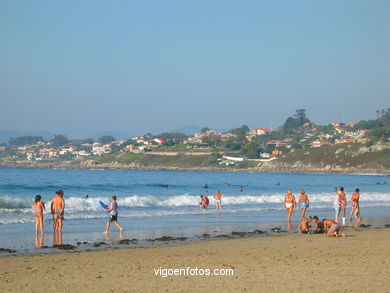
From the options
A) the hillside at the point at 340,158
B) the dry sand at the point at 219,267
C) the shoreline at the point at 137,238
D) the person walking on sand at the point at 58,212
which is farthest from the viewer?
the hillside at the point at 340,158

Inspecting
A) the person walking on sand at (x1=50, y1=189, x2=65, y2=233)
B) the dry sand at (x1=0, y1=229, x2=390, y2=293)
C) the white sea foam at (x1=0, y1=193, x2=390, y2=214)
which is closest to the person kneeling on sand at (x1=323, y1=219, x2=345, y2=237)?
the dry sand at (x1=0, y1=229, x2=390, y2=293)

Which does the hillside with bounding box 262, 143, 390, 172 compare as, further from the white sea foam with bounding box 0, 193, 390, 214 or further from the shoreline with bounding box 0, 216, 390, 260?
the shoreline with bounding box 0, 216, 390, 260

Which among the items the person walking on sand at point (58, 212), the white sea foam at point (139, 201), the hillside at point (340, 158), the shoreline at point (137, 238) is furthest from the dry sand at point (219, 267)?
the hillside at point (340, 158)

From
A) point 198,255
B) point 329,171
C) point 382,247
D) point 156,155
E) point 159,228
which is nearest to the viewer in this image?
point 198,255

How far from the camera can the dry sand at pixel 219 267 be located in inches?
405

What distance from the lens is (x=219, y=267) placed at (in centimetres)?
1228

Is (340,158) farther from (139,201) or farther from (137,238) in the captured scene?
(137,238)

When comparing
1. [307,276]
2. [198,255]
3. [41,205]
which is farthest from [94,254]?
[307,276]

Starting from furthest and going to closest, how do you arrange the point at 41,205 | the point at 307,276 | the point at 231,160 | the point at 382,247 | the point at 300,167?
the point at 231,160
the point at 300,167
the point at 41,205
the point at 382,247
the point at 307,276

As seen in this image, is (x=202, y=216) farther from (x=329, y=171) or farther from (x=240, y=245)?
(x=329, y=171)

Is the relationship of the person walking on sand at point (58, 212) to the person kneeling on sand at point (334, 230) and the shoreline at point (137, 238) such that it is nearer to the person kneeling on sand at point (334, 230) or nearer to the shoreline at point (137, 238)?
the shoreline at point (137, 238)

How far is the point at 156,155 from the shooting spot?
194 meters

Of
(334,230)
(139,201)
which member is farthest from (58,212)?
(139,201)

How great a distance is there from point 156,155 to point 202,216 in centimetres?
16714
